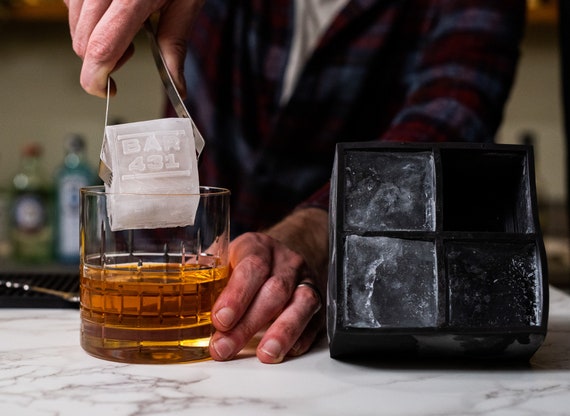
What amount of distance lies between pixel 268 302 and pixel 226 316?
0.20 feet

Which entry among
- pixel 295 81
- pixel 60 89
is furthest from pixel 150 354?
pixel 60 89

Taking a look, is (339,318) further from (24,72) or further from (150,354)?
(24,72)

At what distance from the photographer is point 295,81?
1819 mm

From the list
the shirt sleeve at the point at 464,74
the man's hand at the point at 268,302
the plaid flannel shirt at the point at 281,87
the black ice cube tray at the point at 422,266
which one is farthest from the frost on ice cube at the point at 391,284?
the plaid flannel shirt at the point at 281,87

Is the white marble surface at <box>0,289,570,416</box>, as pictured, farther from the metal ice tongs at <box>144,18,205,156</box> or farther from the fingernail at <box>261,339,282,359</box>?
the metal ice tongs at <box>144,18,205,156</box>

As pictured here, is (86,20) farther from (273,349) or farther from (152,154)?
(273,349)

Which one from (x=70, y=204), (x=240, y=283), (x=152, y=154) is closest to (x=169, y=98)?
(x=152, y=154)

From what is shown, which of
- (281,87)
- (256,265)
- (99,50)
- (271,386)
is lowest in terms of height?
(271,386)

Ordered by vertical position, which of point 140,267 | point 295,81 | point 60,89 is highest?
point 60,89

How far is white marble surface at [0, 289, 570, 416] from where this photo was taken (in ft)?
2.19

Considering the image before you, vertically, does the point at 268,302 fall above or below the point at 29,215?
below

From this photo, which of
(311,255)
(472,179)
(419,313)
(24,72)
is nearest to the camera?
(419,313)

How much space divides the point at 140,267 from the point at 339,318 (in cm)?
21

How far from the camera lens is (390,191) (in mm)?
791
